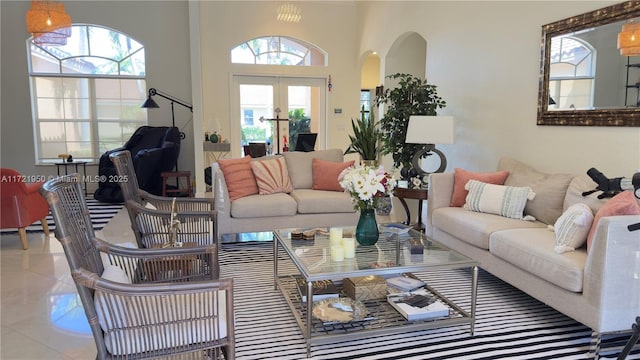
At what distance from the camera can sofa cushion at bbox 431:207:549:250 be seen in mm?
2992

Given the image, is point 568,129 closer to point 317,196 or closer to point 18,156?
point 317,196

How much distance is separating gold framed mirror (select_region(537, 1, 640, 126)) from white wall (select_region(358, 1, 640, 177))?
8cm

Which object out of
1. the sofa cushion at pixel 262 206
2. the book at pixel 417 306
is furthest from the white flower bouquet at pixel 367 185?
the sofa cushion at pixel 262 206

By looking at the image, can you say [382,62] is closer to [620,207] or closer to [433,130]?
[433,130]

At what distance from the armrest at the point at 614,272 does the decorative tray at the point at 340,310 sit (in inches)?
46.7

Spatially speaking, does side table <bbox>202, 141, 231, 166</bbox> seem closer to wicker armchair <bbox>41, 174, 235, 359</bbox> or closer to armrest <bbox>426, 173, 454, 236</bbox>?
armrest <bbox>426, 173, 454, 236</bbox>

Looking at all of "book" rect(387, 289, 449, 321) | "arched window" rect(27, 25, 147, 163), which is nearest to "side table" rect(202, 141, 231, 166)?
A: "arched window" rect(27, 25, 147, 163)

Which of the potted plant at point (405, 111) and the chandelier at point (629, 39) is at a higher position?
the chandelier at point (629, 39)

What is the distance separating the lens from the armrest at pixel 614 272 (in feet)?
6.85

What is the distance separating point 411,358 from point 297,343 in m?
0.62

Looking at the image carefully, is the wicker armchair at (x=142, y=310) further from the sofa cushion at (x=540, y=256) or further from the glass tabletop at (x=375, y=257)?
the sofa cushion at (x=540, y=256)

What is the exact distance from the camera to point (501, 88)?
4.10 metres

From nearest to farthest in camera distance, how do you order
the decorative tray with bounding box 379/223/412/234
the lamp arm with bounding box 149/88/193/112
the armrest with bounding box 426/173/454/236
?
1. the decorative tray with bounding box 379/223/412/234
2. the armrest with bounding box 426/173/454/236
3. the lamp arm with bounding box 149/88/193/112

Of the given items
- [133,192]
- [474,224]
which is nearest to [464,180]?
[474,224]
